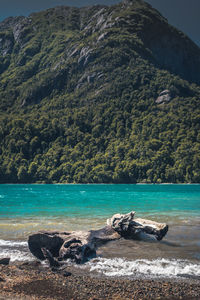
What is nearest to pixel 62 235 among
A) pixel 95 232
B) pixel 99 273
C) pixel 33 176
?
pixel 95 232

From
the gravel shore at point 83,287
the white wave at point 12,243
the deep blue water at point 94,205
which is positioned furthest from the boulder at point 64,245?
the deep blue water at point 94,205

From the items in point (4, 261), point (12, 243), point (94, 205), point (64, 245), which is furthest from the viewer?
point (94, 205)

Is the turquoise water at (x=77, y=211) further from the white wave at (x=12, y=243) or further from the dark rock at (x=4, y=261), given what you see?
the dark rock at (x=4, y=261)

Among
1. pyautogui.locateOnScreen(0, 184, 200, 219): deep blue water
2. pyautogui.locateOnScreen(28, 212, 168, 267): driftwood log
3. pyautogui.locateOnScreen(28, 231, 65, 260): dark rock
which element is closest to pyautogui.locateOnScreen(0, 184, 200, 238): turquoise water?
pyautogui.locateOnScreen(0, 184, 200, 219): deep blue water

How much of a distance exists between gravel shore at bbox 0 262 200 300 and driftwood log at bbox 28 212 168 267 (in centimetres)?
159

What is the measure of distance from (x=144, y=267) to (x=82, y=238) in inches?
138

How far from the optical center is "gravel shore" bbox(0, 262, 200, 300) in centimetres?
958

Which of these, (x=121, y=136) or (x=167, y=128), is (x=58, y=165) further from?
(x=167, y=128)

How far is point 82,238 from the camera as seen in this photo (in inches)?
589

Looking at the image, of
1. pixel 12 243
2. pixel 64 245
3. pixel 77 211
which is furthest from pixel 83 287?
pixel 77 211

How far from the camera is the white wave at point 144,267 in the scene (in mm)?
12000

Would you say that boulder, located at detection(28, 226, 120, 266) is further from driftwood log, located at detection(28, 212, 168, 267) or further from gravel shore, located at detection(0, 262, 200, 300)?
gravel shore, located at detection(0, 262, 200, 300)

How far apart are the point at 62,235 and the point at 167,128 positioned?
6819 inches

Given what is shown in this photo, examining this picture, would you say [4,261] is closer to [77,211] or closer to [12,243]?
[12,243]
